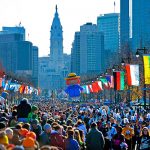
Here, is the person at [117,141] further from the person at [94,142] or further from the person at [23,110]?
the person at [23,110]

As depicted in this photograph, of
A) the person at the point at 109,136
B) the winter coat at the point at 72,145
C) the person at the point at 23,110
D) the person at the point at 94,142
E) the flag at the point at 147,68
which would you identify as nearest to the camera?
the winter coat at the point at 72,145

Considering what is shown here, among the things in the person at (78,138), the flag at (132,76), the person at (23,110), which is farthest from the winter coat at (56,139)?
the flag at (132,76)

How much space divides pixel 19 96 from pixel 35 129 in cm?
12473

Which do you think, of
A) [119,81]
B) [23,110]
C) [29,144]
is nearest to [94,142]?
[23,110]

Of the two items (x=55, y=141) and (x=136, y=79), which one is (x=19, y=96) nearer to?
(x=136, y=79)

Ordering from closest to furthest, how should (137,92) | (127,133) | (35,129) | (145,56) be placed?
(35,129)
(127,133)
(145,56)
(137,92)

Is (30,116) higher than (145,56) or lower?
lower

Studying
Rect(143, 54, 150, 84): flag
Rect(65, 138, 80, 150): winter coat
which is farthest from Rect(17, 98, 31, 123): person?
Rect(143, 54, 150, 84): flag

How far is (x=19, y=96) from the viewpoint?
472 ft

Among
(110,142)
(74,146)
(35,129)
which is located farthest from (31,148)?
(110,142)

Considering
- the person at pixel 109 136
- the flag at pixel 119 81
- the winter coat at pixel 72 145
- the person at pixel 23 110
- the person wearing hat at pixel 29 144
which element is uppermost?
the flag at pixel 119 81

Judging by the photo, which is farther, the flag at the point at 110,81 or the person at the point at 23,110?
the flag at the point at 110,81

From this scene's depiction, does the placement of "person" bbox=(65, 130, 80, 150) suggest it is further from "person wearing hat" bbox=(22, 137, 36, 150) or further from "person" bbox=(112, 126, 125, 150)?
"person" bbox=(112, 126, 125, 150)

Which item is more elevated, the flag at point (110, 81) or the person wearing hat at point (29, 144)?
the flag at point (110, 81)
